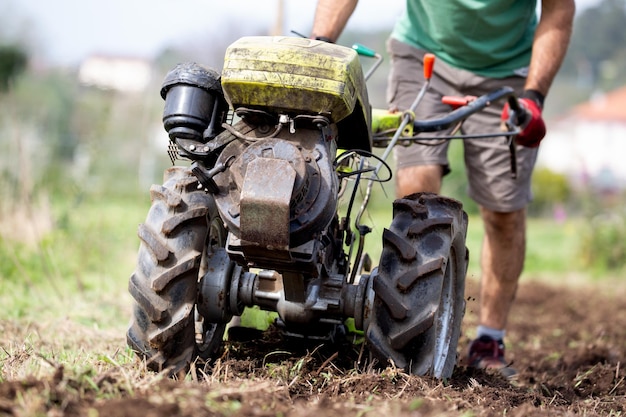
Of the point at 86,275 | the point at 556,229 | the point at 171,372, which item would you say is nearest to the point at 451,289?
the point at 171,372

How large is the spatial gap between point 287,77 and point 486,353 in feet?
7.81

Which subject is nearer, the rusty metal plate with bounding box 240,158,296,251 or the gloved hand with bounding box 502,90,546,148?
the rusty metal plate with bounding box 240,158,296,251

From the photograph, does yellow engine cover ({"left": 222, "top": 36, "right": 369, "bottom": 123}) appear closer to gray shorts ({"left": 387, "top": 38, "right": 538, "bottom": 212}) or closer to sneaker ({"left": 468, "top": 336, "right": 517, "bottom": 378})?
gray shorts ({"left": 387, "top": 38, "right": 538, "bottom": 212})

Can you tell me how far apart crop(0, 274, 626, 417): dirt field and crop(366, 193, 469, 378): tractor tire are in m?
0.11

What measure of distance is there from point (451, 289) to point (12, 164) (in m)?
6.22

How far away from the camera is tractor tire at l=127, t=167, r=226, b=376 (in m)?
2.81

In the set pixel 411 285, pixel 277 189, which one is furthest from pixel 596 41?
pixel 277 189

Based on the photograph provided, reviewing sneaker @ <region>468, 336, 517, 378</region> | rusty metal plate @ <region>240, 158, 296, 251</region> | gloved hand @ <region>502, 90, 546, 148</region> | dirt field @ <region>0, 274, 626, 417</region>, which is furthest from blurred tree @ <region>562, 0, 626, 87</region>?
rusty metal plate @ <region>240, 158, 296, 251</region>

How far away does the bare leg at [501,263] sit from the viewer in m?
4.67

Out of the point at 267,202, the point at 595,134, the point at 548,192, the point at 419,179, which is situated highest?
the point at 267,202

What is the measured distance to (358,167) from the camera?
Answer: 3.51m

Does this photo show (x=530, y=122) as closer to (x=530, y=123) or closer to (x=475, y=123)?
(x=530, y=123)

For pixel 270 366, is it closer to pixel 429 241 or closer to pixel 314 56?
pixel 429 241

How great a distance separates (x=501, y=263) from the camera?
475 centimetres
